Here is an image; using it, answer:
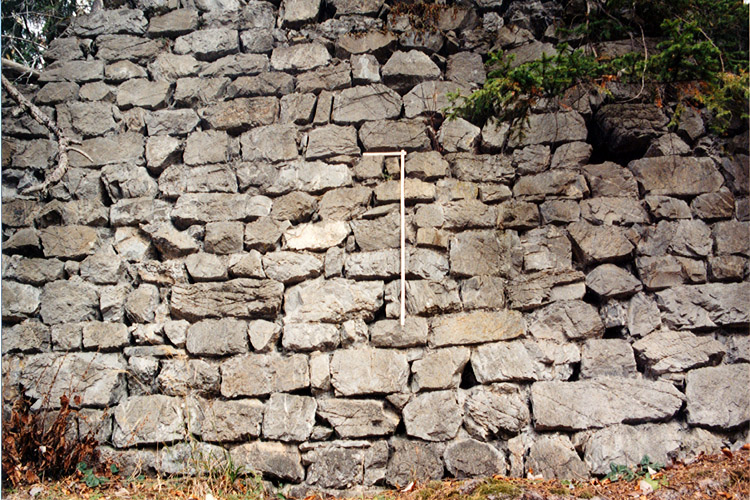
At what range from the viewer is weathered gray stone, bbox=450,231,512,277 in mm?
3502

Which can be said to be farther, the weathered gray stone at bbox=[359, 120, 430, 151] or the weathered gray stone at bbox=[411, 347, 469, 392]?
the weathered gray stone at bbox=[359, 120, 430, 151]

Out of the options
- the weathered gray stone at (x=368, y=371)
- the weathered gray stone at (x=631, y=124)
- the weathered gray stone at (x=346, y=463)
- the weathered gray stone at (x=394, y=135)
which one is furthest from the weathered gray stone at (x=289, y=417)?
the weathered gray stone at (x=631, y=124)

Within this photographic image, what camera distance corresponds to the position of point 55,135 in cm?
395

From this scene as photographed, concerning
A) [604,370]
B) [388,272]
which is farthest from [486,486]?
[388,272]

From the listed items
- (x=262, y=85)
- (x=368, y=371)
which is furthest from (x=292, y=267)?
(x=262, y=85)

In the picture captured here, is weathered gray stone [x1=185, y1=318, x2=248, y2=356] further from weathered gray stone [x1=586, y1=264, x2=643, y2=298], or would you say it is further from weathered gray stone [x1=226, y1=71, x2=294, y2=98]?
weathered gray stone [x1=586, y1=264, x2=643, y2=298]

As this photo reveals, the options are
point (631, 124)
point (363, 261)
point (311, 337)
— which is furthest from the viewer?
point (631, 124)

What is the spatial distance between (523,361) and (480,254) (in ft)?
2.47

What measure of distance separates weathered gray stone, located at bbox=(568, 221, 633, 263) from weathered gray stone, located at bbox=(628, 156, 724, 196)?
1.40ft

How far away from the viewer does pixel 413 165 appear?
3.70m

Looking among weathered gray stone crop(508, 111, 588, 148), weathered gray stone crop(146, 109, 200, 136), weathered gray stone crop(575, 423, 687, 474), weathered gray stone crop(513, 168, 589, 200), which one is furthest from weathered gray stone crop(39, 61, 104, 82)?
weathered gray stone crop(575, 423, 687, 474)

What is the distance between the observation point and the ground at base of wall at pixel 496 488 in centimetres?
291

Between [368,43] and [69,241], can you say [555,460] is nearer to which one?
[368,43]

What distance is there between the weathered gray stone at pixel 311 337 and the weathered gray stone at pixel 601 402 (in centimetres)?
134
